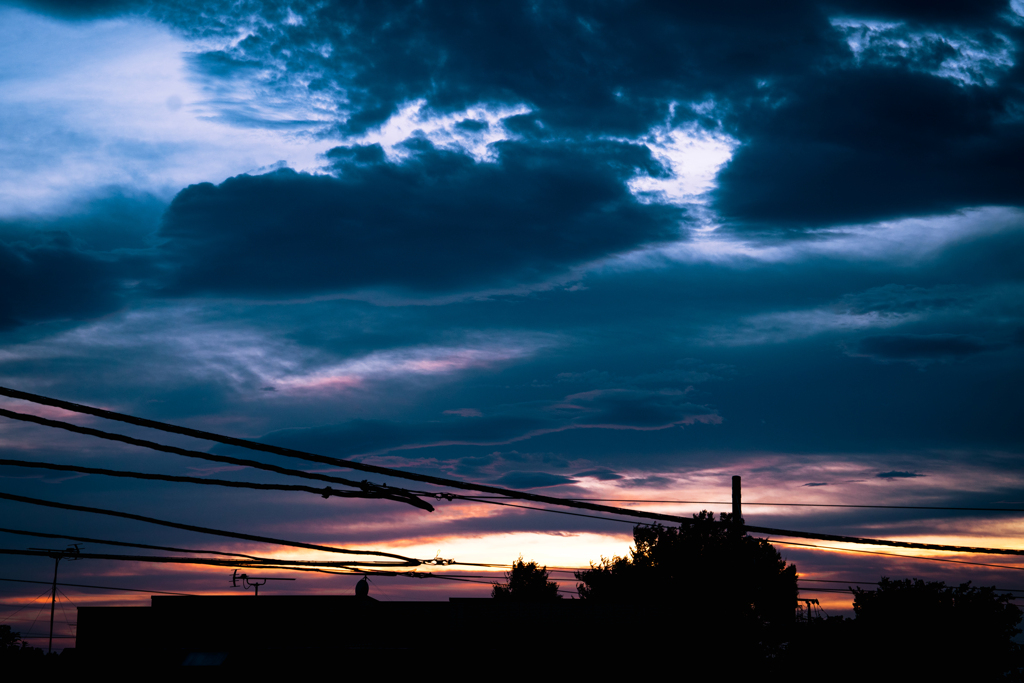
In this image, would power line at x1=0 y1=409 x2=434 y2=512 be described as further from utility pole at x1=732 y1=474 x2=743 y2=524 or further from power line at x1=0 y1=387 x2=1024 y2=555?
utility pole at x1=732 y1=474 x2=743 y2=524

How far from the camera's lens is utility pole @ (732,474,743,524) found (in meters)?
22.2

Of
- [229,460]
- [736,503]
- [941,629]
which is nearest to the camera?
[229,460]

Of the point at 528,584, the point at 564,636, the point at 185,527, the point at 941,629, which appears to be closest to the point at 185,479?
the point at 185,527

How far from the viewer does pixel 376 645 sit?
35.3 m

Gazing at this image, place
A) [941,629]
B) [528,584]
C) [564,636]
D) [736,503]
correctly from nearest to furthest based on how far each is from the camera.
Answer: [736,503] → [564,636] → [941,629] → [528,584]

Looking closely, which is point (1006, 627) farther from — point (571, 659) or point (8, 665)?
point (8, 665)

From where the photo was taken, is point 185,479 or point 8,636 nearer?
point 185,479

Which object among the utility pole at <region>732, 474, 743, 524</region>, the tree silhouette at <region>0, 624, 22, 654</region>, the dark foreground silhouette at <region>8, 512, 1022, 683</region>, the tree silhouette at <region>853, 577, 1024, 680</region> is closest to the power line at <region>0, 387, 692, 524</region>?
the utility pole at <region>732, 474, 743, 524</region>

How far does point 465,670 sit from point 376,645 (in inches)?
274

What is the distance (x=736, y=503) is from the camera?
22766mm

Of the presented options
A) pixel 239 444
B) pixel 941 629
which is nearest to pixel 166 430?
pixel 239 444

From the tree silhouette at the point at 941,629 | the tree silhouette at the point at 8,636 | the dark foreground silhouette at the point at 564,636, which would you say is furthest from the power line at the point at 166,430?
the tree silhouette at the point at 8,636

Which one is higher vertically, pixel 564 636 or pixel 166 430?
pixel 166 430

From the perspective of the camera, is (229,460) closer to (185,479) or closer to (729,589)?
(185,479)
